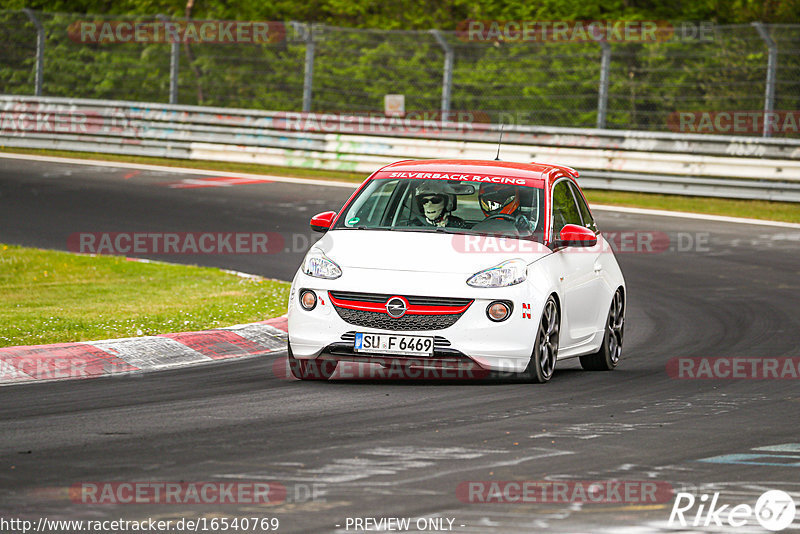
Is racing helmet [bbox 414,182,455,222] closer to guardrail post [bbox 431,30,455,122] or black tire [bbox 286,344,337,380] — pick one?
black tire [bbox 286,344,337,380]

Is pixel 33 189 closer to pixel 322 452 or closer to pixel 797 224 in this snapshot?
pixel 797 224

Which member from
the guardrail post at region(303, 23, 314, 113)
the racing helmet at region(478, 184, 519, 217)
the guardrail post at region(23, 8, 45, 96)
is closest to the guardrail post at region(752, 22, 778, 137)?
the guardrail post at region(303, 23, 314, 113)

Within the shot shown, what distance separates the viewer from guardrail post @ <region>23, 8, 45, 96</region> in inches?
1157

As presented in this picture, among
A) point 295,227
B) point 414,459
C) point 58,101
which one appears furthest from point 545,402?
point 58,101

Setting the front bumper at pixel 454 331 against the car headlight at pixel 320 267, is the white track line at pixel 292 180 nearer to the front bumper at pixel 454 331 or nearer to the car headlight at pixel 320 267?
the front bumper at pixel 454 331

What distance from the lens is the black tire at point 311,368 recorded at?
9.78 meters

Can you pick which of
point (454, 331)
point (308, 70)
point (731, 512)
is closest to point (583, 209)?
point (454, 331)

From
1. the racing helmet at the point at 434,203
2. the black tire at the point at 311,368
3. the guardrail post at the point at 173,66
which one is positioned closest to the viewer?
the black tire at the point at 311,368

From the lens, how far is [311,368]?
9.84 m

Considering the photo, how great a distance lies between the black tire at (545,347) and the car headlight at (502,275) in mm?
318

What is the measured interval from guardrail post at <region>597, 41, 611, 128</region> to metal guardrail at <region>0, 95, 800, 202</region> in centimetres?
33

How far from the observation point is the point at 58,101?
2914 centimetres

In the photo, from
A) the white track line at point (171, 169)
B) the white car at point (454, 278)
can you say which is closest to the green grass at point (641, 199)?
the white track line at point (171, 169)

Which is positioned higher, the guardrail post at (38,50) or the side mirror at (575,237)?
the guardrail post at (38,50)
